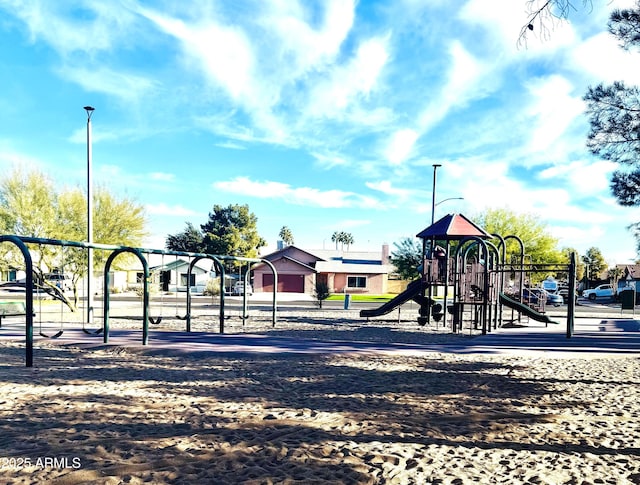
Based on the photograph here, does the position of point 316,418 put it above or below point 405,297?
below

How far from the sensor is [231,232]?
6538cm

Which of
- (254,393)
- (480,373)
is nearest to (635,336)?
(480,373)

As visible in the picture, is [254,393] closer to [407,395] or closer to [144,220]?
[407,395]

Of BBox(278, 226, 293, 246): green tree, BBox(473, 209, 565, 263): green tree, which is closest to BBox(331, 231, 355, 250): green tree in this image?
BBox(278, 226, 293, 246): green tree

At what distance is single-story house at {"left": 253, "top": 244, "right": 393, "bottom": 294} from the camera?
49.6 metres

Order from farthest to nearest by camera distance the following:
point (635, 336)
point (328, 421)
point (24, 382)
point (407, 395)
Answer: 1. point (635, 336)
2. point (24, 382)
3. point (407, 395)
4. point (328, 421)

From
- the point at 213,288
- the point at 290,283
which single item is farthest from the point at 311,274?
the point at 213,288

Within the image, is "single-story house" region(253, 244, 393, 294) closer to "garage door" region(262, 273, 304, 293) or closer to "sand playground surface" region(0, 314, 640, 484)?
"garage door" region(262, 273, 304, 293)

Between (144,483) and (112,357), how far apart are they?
7180 mm

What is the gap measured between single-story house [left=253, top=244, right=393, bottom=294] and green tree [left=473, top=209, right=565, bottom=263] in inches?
578

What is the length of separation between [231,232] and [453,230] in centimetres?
4935

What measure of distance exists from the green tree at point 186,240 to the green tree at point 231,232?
1.33 meters

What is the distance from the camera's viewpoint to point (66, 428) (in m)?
5.41

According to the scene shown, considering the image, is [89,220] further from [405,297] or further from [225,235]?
[225,235]
